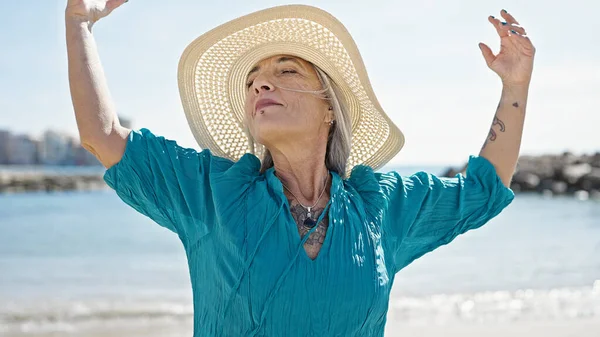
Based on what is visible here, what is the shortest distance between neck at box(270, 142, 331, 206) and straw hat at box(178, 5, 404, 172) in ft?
0.75

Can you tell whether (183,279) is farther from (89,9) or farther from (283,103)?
(89,9)

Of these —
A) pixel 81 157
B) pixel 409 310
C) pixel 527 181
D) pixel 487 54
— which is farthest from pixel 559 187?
pixel 81 157

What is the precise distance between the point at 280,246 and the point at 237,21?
2.51 feet

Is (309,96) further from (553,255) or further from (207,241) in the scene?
(553,255)

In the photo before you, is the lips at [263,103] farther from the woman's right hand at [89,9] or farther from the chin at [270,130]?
the woman's right hand at [89,9]

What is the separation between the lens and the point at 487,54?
243 centimetres

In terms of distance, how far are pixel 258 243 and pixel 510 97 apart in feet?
3.39

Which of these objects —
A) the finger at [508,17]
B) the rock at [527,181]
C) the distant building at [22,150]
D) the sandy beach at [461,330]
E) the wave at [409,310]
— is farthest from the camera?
the distant building at [22,150]

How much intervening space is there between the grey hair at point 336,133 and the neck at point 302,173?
73mm

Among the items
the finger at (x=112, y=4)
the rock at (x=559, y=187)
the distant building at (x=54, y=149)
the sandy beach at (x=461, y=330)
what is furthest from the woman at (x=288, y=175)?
the distant building at (x=54, y=149)

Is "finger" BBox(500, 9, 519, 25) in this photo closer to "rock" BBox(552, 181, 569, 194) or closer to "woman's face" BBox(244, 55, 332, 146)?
"woman's face" BBox(244, 55, 332, 146)

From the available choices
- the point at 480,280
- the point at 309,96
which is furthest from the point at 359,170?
the point at 480,280

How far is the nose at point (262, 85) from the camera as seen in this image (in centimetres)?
212

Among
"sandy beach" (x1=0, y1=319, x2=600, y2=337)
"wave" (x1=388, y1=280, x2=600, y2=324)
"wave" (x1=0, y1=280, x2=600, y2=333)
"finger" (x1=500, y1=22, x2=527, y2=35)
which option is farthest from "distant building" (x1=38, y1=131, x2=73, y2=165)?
"finger" (x1=500, y1=22, x2=527, y2=35)
